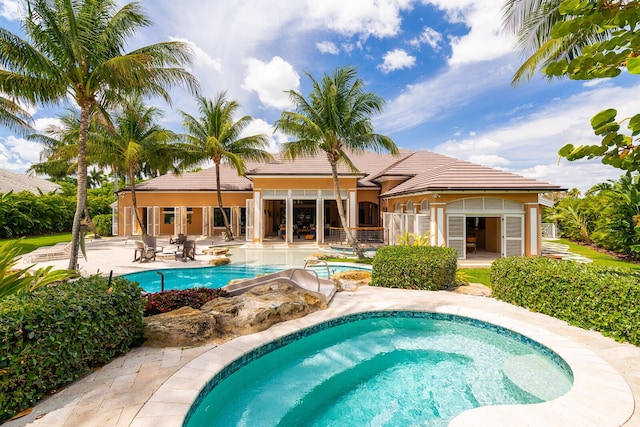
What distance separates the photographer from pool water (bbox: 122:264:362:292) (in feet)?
35.9

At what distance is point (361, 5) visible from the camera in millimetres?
9477

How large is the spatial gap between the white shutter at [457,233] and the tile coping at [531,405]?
803cm

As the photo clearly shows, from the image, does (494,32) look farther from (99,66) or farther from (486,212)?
(99,66)

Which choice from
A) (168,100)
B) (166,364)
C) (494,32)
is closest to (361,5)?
(494,32)

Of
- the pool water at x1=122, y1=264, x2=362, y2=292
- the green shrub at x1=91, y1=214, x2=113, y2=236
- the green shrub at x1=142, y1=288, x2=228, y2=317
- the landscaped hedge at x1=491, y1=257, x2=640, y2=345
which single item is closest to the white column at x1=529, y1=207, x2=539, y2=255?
the landscaped hedge at x1=491, y1=257, x2=640, y2=345

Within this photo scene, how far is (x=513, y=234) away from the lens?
13523mm

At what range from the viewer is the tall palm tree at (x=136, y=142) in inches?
743

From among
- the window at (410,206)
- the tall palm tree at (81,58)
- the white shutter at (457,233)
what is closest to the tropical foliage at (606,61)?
the tall palm tree at (81,58)

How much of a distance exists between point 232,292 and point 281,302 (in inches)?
69.5

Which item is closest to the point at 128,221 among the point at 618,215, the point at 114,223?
the point at 114,223

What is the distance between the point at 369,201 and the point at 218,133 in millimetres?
12393

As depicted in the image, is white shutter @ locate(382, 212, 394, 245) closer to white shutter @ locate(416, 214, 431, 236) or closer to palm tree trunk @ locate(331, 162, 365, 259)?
white shutter @ locate(416, 214, 431, 236)

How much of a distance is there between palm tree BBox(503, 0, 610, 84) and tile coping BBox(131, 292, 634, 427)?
7895 millimetres

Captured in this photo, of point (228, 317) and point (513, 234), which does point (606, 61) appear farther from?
point (513, 234)
